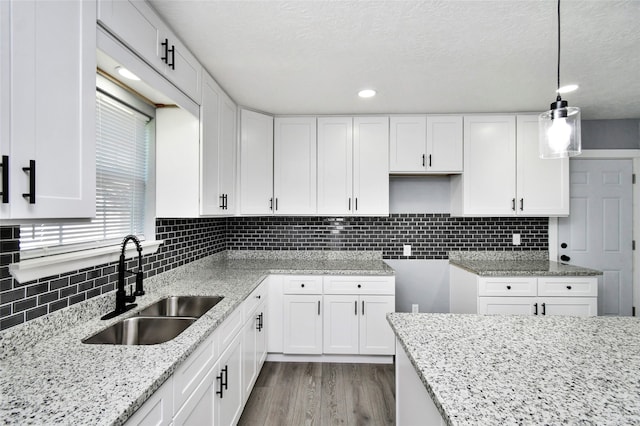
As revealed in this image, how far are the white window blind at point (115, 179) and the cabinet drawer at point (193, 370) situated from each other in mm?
796

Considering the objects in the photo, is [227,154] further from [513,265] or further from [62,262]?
[513,265]

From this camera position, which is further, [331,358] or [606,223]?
[606,223]

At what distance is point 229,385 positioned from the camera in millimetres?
1783

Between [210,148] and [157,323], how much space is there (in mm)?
1219

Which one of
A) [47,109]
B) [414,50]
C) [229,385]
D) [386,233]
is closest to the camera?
[47,109]

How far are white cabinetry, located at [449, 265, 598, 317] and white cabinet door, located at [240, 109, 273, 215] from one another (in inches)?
84.7

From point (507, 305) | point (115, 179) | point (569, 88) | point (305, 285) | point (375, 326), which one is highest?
point (569, 88)

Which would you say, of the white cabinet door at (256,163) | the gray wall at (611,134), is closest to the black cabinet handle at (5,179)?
the white cabinet door at (256,163)

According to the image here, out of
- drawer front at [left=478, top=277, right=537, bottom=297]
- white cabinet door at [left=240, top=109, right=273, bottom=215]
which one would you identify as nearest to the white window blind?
white cabinet door at [left=240, top=109, right=273, bottom=215]

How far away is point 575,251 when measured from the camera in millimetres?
3350

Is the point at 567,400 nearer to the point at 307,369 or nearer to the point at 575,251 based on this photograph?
the point at 307,369

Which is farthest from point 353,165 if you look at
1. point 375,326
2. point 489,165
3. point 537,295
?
point 537,295

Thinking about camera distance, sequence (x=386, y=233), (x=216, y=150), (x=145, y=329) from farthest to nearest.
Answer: (x=386, y=233) < (x=216, y=150) < (x=145, y=329)

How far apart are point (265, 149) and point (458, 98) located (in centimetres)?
183
